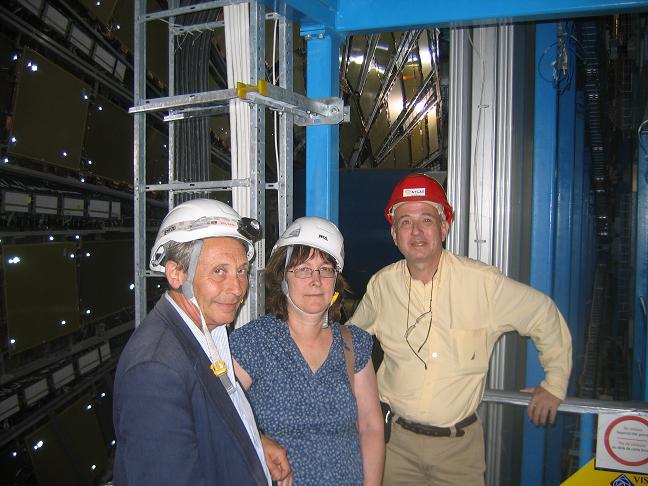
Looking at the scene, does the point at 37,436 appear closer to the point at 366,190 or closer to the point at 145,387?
the point at 145,387

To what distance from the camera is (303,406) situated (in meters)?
1.58

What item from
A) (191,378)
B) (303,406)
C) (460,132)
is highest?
(460,132)

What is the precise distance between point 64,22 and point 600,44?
5.11 meters

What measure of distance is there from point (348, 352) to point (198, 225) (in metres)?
0.78

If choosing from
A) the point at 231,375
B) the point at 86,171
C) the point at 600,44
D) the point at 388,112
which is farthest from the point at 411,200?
the point at 388,112

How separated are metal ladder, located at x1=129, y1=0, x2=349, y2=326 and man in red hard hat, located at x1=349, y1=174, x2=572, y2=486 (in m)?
0.55

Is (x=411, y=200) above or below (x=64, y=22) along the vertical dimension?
below

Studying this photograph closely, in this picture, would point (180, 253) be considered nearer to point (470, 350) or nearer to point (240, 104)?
point (240, 104)

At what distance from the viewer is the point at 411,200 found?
6.79 feet

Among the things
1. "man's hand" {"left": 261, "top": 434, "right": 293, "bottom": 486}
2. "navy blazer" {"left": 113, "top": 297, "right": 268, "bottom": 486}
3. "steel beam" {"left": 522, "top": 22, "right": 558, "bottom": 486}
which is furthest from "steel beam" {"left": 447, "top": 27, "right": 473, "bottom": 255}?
"navy blazer" {"left": 113, "top": 297, "right": 268, "bottom": 486}

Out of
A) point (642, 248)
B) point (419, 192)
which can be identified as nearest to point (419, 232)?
point (419, 192)

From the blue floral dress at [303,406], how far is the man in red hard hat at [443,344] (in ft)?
1.56

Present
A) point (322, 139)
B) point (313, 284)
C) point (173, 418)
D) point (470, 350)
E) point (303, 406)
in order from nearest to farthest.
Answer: point (173, 418), point (303, 406), point (313, 284), point (470, 350), point (322, 139)

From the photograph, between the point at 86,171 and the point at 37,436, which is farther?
the point at 86,171
